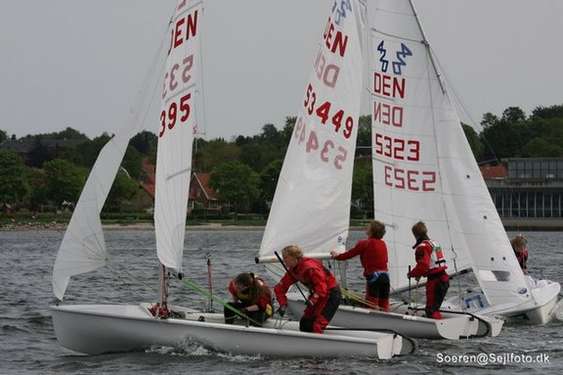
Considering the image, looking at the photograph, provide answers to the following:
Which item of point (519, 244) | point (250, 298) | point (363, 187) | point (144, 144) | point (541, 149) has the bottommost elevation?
point (250, 298)

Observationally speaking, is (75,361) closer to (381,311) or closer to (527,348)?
(381,311)

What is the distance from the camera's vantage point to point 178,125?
54.5 ft

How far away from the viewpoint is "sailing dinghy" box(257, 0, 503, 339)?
1889 centimetres

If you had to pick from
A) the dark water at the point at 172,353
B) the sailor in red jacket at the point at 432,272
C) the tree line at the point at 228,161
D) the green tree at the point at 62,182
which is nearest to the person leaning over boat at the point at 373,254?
the sailor in red jacket at the point at 432,272

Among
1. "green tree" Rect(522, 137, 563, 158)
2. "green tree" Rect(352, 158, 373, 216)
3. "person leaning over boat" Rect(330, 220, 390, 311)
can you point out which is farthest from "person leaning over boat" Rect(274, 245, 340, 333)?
"green tree" Rect(522, 137, 563, 158)

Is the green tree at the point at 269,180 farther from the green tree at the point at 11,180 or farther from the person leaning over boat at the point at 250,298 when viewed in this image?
the person leaning over boat at the point at 250,298

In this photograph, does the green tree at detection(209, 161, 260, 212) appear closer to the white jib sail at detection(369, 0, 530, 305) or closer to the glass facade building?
the glass facade building

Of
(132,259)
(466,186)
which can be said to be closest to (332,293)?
(466,186)

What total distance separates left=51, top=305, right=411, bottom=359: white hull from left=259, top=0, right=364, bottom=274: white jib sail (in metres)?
3.45

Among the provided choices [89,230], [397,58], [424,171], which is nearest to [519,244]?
[424,171]

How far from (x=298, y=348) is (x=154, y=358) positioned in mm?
1916

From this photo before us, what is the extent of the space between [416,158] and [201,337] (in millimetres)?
6937

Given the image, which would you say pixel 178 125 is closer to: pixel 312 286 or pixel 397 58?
pixel 312 286

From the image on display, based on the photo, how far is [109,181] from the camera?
16.2 meters
